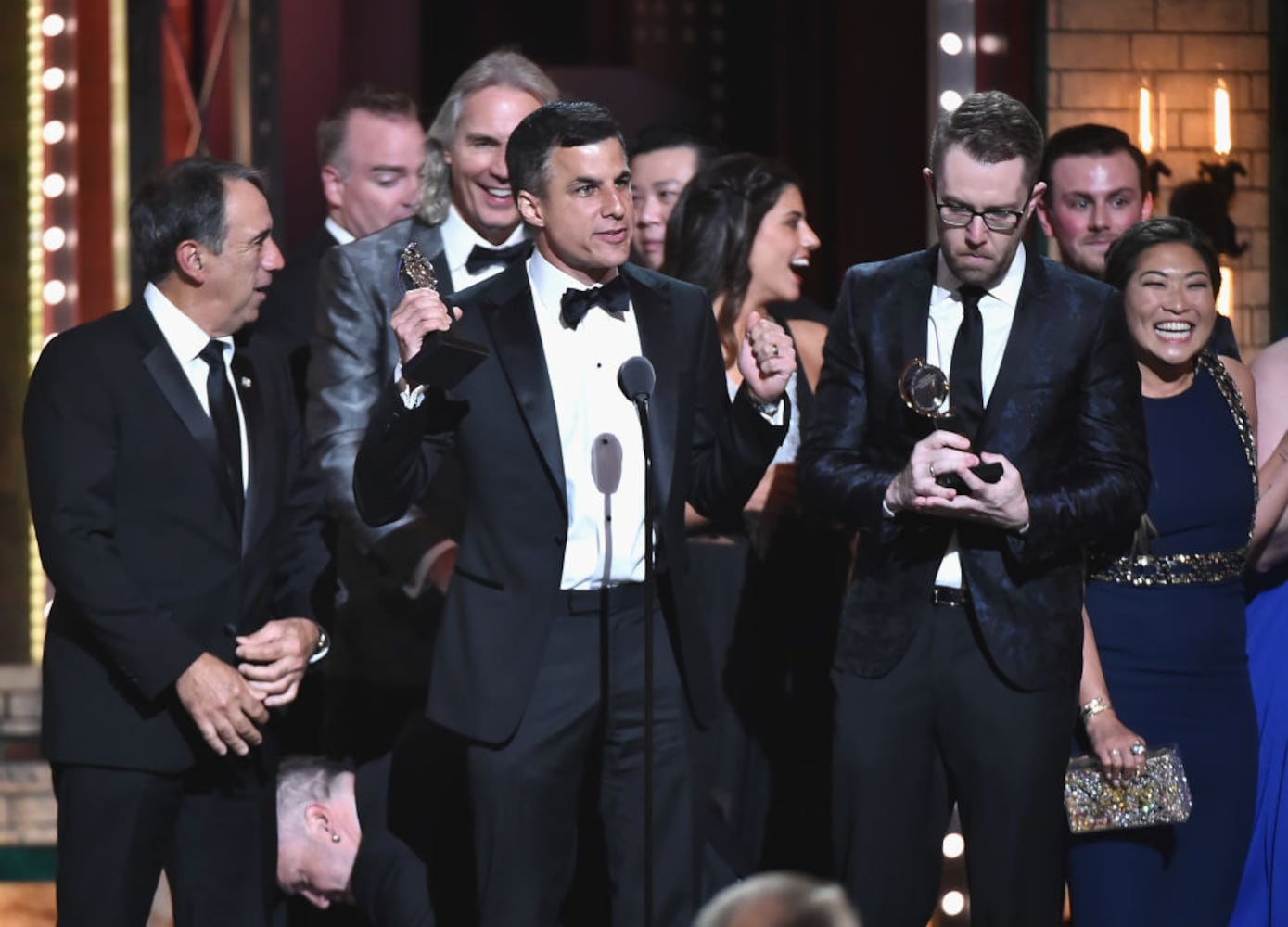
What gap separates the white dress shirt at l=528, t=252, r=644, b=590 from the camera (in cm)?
322

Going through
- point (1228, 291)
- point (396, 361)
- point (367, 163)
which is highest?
point (367, 163)

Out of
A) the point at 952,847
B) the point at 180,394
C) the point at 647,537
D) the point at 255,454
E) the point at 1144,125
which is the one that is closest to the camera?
the point at 647,537

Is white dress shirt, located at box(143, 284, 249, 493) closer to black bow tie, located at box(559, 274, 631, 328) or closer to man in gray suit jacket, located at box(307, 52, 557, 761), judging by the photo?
man in gray suit jacket, located at box(307, 52, 557, 761)

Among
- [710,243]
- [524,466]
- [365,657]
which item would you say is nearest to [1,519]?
[365,657]

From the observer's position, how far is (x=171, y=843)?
348cm

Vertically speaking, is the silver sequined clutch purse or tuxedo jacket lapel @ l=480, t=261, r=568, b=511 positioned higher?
tuxedo jacket lapel @ l=480, t=261, r=568, b=511

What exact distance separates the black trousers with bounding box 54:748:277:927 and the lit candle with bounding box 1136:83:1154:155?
11.7ft

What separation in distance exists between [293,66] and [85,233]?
172 centimetres

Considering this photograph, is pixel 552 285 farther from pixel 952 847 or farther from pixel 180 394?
pixel 952 847

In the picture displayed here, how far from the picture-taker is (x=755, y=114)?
8.77m

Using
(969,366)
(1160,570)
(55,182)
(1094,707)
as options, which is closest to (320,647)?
(969,366)

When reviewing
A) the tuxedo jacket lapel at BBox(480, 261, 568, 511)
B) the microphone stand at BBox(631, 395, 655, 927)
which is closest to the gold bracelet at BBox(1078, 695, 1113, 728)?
the microphone stand at BBox(631, 395, 655, 927)

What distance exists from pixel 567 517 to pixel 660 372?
0.31 metres

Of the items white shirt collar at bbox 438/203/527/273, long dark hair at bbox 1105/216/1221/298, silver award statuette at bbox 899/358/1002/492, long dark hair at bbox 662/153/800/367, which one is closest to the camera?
silver award statuette at bbox 899/358/1002/492
